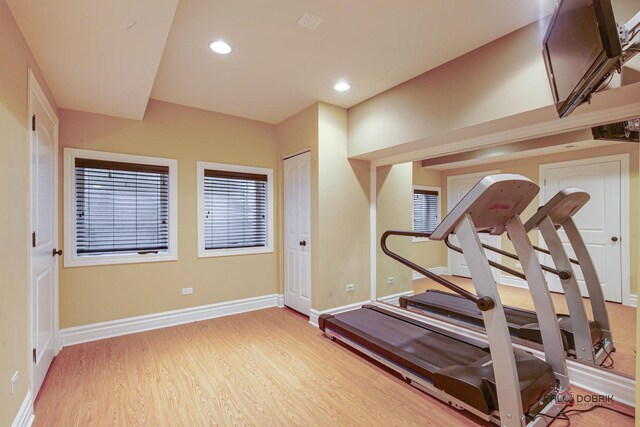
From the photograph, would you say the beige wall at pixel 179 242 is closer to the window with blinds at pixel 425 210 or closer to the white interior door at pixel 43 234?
the white interior door at pixel 43 234

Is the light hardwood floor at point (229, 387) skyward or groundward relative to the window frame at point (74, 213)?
groundward

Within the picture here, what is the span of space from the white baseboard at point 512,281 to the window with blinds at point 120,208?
149 inches

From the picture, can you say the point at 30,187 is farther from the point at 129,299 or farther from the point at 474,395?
the point at 474,395

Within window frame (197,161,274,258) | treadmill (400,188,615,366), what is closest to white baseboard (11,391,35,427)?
window frame (197,161,274,258)

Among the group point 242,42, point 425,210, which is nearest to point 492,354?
point 425,210

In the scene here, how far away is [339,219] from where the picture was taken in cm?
375

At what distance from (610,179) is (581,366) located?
146cm

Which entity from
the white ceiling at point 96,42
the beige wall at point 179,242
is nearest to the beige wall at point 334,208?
the beige wall at point 179,242

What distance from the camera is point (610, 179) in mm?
2391

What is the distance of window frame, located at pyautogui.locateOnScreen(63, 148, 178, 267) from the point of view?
3.05 m

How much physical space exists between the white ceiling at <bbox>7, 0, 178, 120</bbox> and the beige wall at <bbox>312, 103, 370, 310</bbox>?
1.95 m

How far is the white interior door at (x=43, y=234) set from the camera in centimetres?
210

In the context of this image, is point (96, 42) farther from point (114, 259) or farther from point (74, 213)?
point (114, 259)

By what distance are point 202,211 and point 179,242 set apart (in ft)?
1.52
